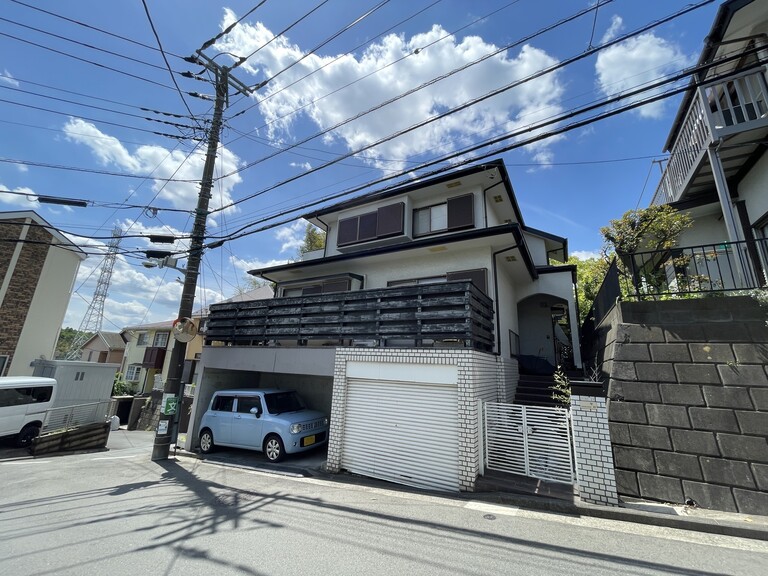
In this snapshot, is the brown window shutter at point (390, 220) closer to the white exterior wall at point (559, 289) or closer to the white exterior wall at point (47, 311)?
the white exterior wall at point (559, 289)

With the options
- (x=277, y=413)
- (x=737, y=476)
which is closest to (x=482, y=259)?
(x=737, y=476)

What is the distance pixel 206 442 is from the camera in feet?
29.9

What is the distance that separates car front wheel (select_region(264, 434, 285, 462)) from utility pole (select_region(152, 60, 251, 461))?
309 centimetres

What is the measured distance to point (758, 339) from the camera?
4.75 m

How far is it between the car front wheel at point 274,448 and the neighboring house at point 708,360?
7039mm

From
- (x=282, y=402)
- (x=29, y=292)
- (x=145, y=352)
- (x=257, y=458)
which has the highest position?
(x=29, y=292)

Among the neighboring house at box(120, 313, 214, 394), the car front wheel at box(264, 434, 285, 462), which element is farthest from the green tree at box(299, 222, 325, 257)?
the car front wheel at box(264, 434, 285, 462)

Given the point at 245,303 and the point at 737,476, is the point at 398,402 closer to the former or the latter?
the point at 737,476

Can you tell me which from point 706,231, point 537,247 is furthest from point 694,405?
point 537,247

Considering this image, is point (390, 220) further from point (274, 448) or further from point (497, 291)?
point (274, 448)

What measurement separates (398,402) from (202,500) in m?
3.90

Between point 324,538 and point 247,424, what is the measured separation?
17.5ft

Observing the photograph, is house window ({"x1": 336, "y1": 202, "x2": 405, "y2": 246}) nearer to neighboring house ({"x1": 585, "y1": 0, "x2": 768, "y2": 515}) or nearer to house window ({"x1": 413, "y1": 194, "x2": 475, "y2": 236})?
house window ({"x1": 413, "y1": 194, "x2": 475, "y2": 236})

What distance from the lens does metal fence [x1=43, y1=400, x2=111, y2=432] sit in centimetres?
1149
